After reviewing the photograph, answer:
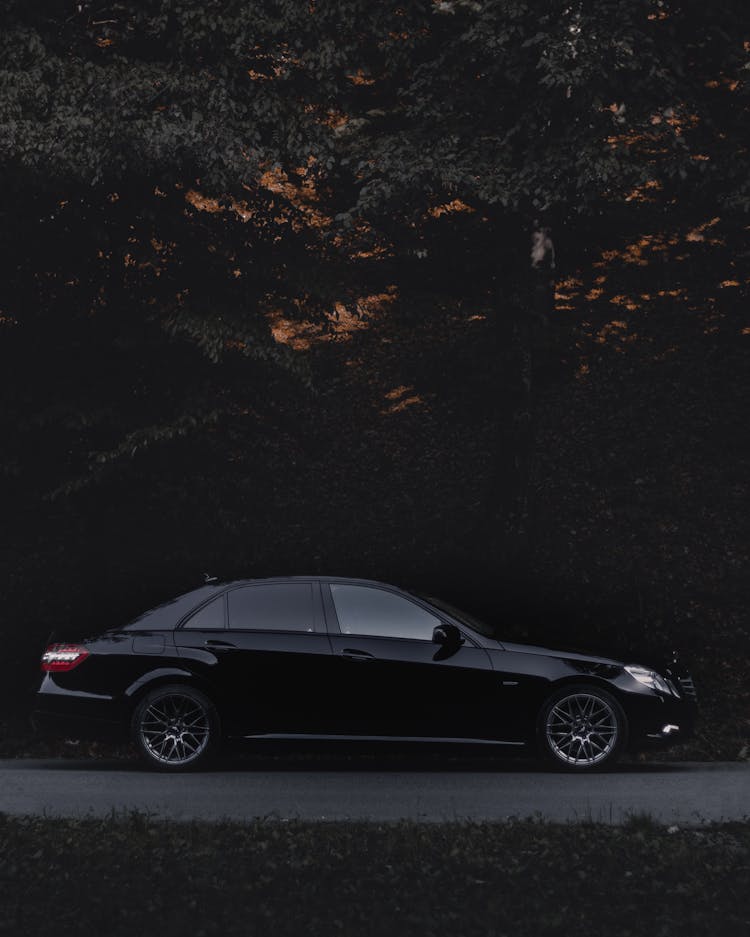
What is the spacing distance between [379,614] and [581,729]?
194cm

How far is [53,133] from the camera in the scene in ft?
44.6

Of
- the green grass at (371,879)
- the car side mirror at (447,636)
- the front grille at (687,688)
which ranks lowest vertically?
the green grass at (371,879)

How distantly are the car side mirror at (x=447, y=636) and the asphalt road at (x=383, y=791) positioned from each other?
1110mm

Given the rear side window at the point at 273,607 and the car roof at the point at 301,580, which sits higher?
the car roof at the point at 301,580

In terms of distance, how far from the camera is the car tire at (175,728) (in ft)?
35.9

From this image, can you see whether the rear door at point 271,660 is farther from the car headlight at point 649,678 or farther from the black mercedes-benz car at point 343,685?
the car headlight at point 649,678

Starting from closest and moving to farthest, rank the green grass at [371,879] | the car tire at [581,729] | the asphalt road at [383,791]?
the green grass at [371,879]
the asphalt road at [383,791]
the car tire at [581,729]

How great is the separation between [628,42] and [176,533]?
831 cm

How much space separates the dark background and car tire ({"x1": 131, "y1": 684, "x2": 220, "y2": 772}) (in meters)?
1.11

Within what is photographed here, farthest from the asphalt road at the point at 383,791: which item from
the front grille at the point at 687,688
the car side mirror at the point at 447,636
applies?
the car side mirror at the point at 447,636

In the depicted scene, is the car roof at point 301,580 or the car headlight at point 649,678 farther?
the car roof at point 301,580

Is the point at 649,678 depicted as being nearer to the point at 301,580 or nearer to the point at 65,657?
the point at 301,580

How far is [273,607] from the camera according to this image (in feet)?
36.8

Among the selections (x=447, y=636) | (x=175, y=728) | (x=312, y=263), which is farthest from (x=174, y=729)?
(x=312, y=263)
